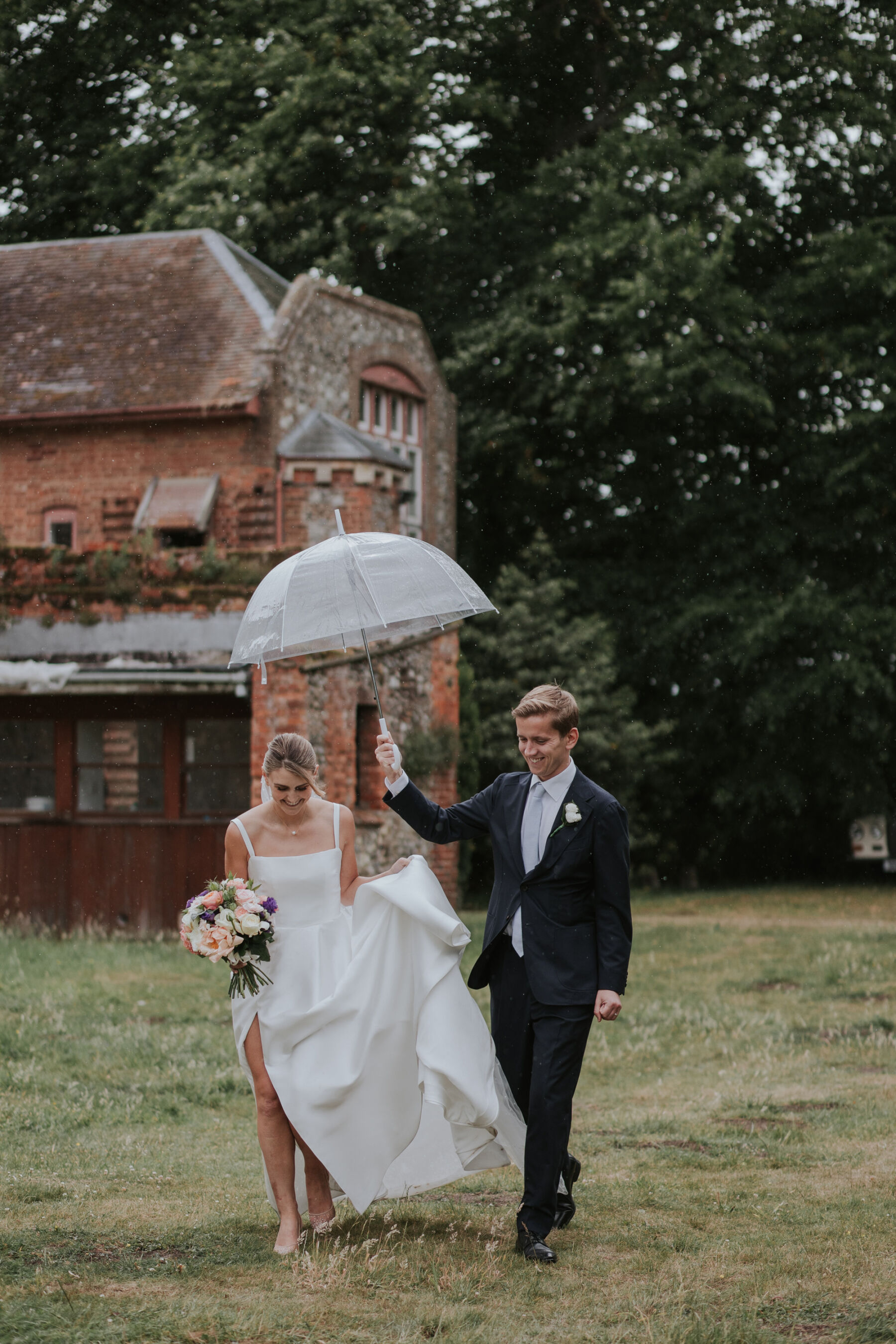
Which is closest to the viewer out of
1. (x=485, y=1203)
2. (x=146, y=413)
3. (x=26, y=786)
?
(x=485, y=1203)

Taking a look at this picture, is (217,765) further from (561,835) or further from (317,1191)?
(561,835)

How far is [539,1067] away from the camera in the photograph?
619cm

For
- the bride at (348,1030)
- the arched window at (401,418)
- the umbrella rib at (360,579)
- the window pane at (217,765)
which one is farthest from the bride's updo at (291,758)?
the arched window at (401,418)

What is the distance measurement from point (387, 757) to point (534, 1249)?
6.22ft

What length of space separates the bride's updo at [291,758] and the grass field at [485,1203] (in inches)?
69.5

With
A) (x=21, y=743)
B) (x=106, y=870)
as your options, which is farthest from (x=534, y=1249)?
(x=21, y=743)

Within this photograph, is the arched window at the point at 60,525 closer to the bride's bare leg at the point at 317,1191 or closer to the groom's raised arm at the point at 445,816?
the groom's raised arm at the point at 445,816

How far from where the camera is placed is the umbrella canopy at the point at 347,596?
20.8ft

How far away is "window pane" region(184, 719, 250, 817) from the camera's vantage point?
2105cm

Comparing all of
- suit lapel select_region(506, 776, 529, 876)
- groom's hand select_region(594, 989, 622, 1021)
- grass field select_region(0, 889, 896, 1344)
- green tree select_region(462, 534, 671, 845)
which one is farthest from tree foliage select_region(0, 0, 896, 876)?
groom's hand select_region(594, 989, 622, 1021)

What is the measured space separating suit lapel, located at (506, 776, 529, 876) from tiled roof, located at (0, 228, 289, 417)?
18.4 metres

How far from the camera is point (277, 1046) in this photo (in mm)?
6258

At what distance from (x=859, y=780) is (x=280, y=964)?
80.5 feet

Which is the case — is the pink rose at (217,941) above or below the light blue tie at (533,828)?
below
